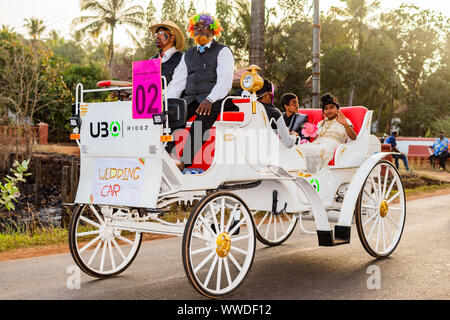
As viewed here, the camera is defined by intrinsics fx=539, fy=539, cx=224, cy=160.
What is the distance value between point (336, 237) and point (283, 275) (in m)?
0.73

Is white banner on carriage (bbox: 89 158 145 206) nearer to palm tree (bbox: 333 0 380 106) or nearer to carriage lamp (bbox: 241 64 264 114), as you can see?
carriage lamp (bbox: 241 64 264 114)

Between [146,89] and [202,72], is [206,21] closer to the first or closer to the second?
[202,72]

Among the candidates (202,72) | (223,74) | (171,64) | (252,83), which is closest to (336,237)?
(252,83)

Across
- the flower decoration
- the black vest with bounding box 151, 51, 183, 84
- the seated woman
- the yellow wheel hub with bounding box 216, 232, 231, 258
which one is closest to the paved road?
the yellow wheel hub with bounding box 216, 232, 231, 258

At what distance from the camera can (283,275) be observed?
564 centimetres

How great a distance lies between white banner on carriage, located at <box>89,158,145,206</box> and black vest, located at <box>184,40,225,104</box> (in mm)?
1157

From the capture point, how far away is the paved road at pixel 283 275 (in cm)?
494

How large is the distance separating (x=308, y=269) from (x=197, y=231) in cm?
156

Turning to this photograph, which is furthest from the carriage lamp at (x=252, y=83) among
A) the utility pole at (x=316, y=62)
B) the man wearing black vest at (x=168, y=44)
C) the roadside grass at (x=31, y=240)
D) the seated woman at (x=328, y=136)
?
the utility pole at (x=316, y=62)

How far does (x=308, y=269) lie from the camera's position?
5895mm

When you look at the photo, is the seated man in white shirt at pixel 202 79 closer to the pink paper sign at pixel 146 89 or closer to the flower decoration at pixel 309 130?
the pink paper sign at pixel 146 89
